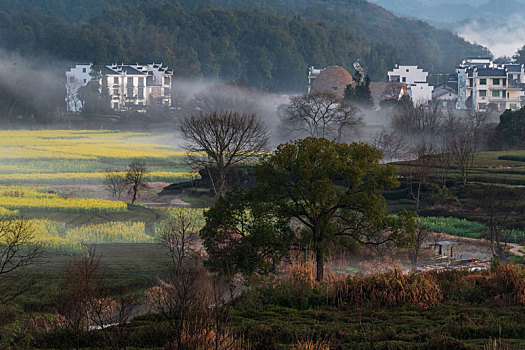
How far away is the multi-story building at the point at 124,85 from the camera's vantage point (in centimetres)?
9681

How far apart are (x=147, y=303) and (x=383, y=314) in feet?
23.9

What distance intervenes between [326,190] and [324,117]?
44436mm

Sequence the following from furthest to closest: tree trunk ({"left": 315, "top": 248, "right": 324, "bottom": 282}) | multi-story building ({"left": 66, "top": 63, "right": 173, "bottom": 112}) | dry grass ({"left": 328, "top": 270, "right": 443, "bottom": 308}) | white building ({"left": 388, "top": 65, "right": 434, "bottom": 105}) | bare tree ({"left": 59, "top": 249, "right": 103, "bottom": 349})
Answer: white building ({"left": 388, "top": 65, "right": 434, "bottom": 105}) < multi-story building ({"left": 66, "top": 63, "right": 173, "bottom": 112}) < tree trunk ({"left": 315, "top": 248, "right": 324, "bottom": 282}) < bare tree ({"left": 59, "top": 249, "right": 103, "bottom": 349}) < dry grass ({"left": 328, "top": 270, "right": 443, "bottom": 308})

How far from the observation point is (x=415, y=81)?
110625mm

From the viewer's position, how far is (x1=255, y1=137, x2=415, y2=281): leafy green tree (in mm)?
22641

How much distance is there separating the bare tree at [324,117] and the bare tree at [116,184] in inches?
969

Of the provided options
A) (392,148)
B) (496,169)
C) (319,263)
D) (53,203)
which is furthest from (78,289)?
(392,148)

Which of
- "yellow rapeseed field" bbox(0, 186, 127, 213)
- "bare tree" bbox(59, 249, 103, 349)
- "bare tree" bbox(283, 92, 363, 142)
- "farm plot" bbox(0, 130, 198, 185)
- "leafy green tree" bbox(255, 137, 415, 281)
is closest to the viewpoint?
"bare tree" bbox(59, 249, 103, 349)

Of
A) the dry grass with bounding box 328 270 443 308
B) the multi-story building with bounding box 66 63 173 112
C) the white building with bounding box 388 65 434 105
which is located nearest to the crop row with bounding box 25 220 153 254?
the dry grass with bounding box 328 270 443 308

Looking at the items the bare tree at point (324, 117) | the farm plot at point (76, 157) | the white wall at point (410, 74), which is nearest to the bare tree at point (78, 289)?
the farm plot at point (76, 157)

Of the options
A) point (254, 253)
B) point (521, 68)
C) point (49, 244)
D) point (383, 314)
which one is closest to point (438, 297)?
point (383, 314)

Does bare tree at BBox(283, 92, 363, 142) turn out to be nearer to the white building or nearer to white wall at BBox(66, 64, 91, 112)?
the white building

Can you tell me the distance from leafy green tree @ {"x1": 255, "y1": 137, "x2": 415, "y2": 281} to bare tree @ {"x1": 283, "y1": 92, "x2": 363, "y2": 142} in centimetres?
4135

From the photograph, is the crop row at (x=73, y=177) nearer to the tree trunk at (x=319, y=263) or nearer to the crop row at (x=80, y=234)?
the crop row at (x=80, y=234)
